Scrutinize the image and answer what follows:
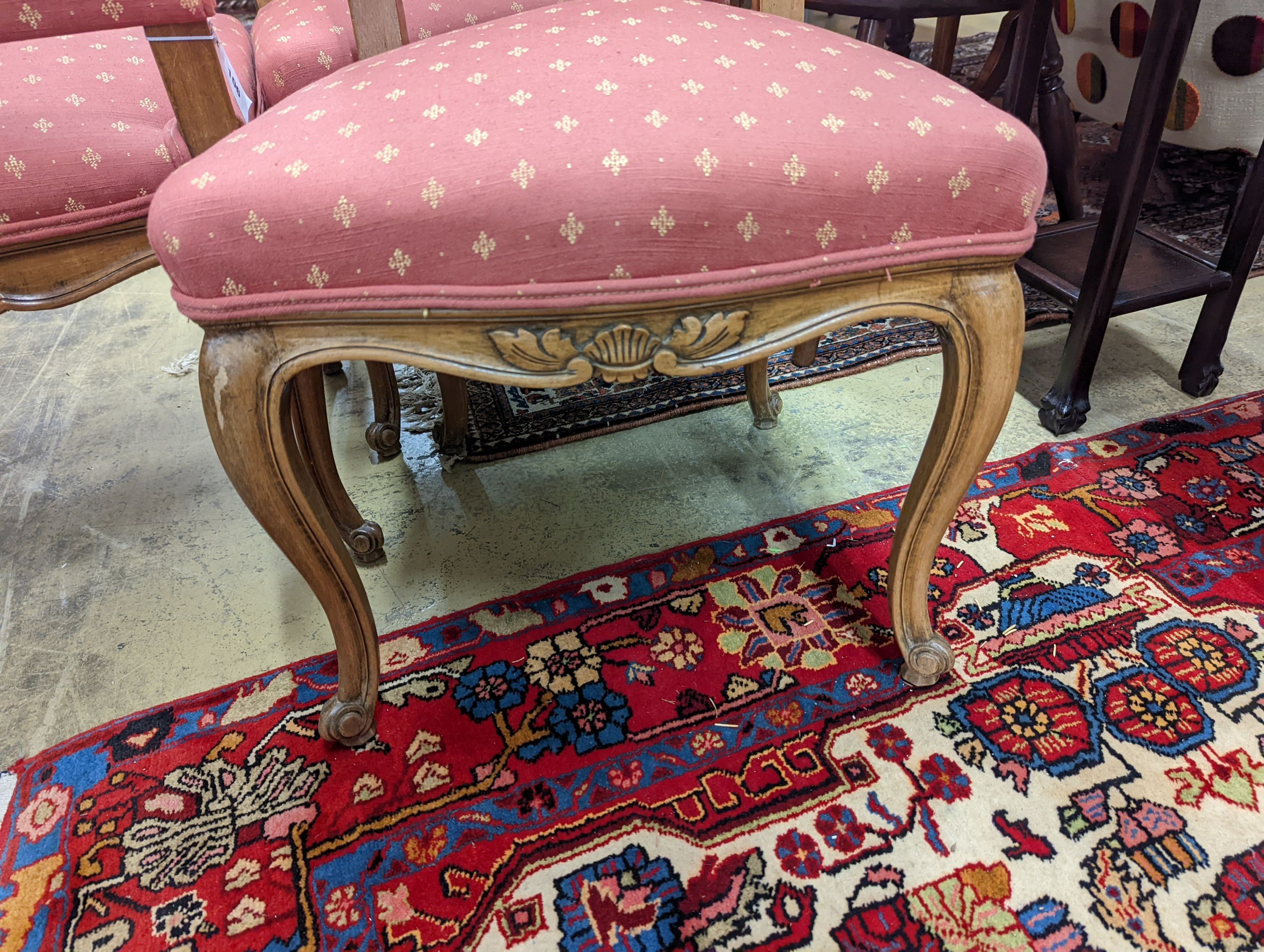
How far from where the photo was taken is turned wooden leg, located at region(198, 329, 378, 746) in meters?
0.62

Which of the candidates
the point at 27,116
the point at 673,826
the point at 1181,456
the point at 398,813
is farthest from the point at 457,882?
the point at 1181,456

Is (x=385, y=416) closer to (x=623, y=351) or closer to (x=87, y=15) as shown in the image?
(x=87, y=15)

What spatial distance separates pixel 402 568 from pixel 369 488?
0.70 ft

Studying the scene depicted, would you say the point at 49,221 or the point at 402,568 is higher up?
the point at 49,221

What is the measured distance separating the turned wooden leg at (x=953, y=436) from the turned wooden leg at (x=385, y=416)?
83 cm

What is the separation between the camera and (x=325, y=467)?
3.30 ft

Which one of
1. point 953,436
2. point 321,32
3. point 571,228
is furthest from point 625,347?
point 321,32

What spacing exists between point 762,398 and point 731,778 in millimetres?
673

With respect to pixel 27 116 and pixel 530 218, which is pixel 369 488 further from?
pixel 530 218

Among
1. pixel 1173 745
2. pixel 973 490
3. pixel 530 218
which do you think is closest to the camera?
pixel 530 218

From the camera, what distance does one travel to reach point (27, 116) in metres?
0.79

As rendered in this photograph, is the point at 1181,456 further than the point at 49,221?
Yes

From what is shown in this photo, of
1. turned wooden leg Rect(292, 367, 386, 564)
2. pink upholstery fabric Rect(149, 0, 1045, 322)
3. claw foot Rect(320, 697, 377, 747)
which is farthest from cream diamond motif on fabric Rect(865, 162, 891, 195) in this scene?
claw foot Rect(320, 697, 377, 747)

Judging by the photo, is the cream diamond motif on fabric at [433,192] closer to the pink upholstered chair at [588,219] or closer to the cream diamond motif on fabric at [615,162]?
the pink upholstered chair at [588,219]
